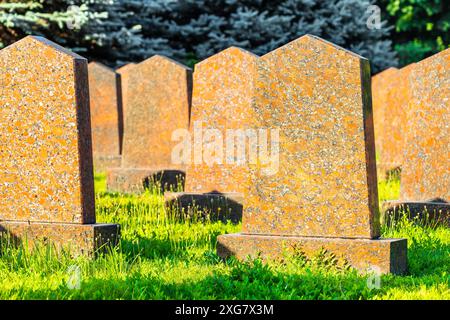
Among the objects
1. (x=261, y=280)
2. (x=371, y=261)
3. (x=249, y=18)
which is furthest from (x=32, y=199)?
(x=249, y=18)

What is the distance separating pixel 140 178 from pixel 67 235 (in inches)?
190

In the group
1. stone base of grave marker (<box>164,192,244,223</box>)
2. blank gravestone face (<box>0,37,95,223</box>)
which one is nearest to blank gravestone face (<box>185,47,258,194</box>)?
stone base of grave marker (<box>164,192,244,223</box>)

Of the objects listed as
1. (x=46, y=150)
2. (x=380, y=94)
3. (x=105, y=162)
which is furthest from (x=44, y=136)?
(x=380, y=94)

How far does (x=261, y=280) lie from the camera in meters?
6.50

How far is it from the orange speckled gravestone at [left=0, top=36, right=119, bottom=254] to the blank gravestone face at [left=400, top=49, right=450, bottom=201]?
11.9 ft

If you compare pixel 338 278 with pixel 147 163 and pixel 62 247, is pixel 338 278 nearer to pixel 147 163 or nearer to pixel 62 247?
pixel 62 247

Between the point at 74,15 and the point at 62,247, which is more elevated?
the point at 74,15

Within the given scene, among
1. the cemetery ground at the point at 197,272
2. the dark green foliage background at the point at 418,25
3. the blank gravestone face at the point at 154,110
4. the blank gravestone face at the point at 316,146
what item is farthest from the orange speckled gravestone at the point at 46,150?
the dark green foliage background at the point at 418,25

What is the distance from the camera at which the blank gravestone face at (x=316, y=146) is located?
7.31m

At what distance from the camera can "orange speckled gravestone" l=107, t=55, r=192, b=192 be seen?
1239cm

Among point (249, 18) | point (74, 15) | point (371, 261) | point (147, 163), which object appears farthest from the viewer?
point (249, 18)
